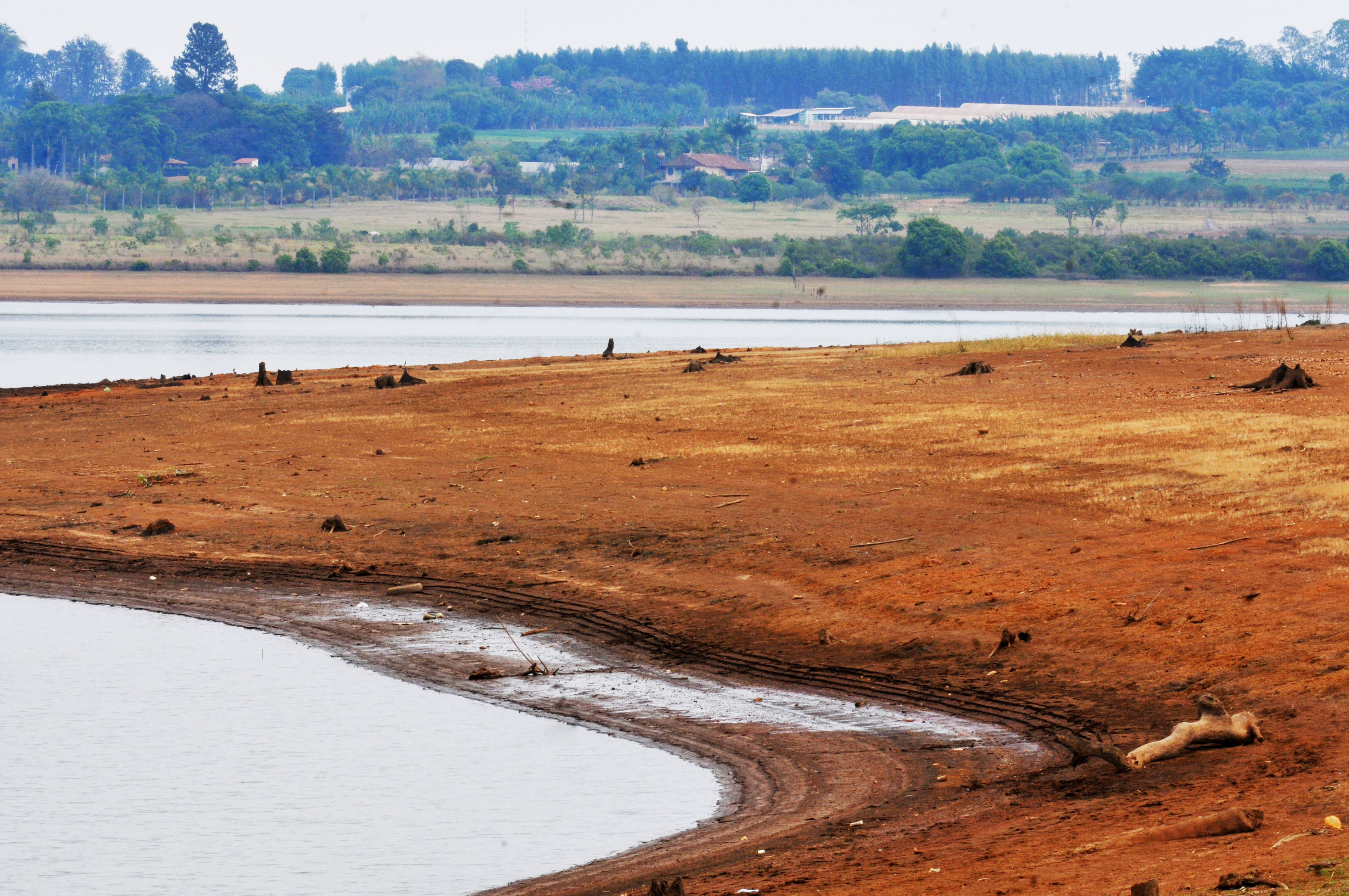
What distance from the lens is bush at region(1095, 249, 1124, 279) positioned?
9688 cm

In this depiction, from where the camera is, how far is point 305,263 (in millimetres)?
94625

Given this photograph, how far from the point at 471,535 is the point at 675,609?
398cm

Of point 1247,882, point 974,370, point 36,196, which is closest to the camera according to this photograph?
point 1247,882

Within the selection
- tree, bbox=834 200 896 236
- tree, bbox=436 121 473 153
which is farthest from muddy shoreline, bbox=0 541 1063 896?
tree, bbox=436 121 473 153

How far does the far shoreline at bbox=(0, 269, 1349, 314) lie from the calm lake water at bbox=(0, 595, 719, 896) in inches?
2808

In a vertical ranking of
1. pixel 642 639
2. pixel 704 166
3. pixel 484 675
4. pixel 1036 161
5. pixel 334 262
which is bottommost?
pixel 334 262

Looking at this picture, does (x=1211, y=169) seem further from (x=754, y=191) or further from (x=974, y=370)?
(x=974, y=370)

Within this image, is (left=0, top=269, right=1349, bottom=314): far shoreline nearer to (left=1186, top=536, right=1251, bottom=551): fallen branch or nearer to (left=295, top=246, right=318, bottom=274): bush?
(left=295, top=246, right=318, bottom=274): bush

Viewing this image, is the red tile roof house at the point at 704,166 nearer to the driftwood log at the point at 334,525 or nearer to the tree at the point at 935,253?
the tree at the point at 935,253

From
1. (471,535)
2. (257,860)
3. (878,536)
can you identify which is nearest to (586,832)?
(257,860)

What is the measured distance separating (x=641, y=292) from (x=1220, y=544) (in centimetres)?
7805

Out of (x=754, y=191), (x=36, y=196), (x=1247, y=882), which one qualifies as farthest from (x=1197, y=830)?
(x=754, y=191)

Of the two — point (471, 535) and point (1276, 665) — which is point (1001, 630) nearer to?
point (1276, 665)

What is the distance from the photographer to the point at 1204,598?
13039 mm
